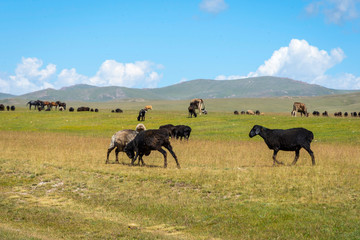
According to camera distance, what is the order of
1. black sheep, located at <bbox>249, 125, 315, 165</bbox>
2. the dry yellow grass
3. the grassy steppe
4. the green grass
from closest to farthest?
1. the grassy steppe
2. the dry yellow grass
3. black sheep, located at <bbox>249, 125, 315, 165</bbox>
4. the green grass

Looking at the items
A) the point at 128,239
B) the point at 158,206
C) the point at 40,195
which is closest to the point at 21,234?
the point at 128,239

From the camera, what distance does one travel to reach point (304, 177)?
15977 mm

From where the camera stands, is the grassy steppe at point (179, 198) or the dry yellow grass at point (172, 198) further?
the dry yellow grass at point (172, 198)

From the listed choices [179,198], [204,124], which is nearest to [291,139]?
[179,198]

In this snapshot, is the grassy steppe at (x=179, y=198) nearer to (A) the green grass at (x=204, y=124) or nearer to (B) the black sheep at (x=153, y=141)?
(B) the black sheep at (x=153, y=141)

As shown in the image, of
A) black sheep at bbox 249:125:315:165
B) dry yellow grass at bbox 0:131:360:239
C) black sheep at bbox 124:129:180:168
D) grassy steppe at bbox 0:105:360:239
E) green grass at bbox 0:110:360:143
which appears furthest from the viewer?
green grass at bbox 0:110:360:143

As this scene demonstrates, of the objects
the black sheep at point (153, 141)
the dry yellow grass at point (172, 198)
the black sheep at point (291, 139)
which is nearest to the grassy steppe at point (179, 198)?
the dry yellow grass at point (172, 198)

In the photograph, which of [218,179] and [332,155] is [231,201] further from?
[332,155]

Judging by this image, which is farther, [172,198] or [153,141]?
[153,141]

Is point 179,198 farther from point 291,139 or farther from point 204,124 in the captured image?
point 204,124

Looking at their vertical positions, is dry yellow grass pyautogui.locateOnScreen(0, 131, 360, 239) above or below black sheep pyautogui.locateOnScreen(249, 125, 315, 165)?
below

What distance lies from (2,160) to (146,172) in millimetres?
9107

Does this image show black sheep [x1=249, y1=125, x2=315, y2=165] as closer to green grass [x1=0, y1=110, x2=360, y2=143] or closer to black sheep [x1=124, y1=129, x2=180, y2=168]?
black sheep [x1=124, y1=129, x2=180, y2=168]

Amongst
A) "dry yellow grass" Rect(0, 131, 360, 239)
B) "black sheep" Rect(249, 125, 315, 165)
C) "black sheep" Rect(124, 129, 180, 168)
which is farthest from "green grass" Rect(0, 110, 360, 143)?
"dry yellow grass" Rect(0, 131, 360, 239)
